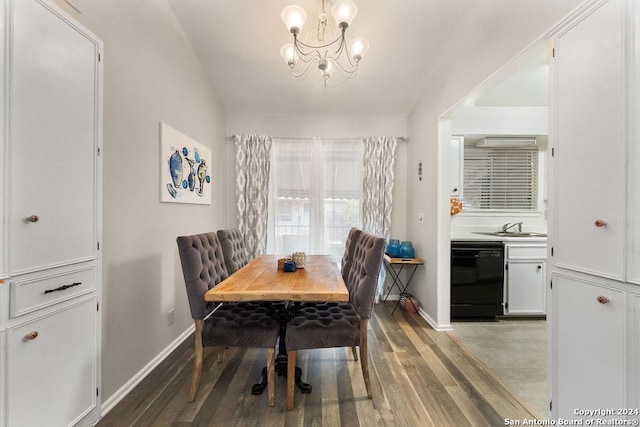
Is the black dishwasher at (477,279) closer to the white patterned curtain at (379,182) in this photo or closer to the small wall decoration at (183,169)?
the white patterned curtain at (379,182)

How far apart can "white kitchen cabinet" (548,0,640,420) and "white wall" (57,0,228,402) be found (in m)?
2.54

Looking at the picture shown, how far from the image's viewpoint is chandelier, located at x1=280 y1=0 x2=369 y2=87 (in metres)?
1.67

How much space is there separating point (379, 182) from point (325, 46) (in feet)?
5.79

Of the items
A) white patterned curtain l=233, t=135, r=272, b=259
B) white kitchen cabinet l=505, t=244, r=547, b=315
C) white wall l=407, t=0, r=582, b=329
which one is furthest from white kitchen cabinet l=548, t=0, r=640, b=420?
white patterned curtain l=233, t=135, r=272, b=259

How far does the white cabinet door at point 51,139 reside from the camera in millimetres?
1064

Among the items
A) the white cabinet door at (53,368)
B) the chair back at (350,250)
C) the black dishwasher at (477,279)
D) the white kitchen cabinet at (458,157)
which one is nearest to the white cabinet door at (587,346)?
the chair back at (350,250)

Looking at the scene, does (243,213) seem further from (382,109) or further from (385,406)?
(385,406)

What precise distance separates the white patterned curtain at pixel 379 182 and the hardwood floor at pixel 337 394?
62.2 inches

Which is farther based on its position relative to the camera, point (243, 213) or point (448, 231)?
point (243, 213)

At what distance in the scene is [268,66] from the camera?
2822 millimetres

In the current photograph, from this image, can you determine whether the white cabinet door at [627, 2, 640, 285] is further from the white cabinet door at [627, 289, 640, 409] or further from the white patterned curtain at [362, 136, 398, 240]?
the white patterned curtain at [362, 136, 398, 240]

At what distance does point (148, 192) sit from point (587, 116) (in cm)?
267

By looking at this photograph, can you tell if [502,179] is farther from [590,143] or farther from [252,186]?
[252,186]

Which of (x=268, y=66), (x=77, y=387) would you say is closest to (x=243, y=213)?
(x=268, y=66)
